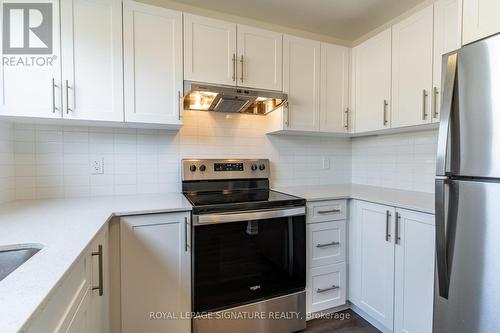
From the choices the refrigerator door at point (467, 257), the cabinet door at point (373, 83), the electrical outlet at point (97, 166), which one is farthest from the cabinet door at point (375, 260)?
the electrical outlet at point (97, 166)

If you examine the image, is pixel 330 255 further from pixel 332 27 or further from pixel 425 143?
pixel 332 27

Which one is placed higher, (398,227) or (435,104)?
(435,104)

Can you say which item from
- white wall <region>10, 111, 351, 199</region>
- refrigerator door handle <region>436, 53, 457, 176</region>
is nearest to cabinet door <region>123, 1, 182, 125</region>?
white wall <region>10, 111, 351, 199</region>

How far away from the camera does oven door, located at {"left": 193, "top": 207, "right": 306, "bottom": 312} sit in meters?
1.55

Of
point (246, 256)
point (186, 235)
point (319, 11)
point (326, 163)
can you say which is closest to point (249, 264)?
point (246, 256)

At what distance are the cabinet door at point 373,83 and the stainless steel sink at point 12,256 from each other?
2227 millimetres

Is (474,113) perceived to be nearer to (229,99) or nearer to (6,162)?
(229,99)

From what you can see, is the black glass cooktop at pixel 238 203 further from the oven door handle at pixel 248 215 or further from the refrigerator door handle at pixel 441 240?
the refrigerator door handle at pixel 441 240

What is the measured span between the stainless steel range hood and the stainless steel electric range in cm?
72

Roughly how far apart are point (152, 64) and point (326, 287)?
2027 mm

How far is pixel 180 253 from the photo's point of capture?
59.8 inches

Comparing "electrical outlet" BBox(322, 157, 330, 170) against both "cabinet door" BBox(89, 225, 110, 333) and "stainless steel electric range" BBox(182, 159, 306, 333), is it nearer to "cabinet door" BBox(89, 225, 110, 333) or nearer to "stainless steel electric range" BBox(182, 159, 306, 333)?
"stainless steel electric range" BBox(182, 159, 306, 333)

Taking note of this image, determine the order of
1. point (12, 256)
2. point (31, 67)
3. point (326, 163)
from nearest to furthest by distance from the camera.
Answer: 1. point (12, 256)
2. point (31, 67)
3. point (326, 163)

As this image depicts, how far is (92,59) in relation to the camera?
1563mm
